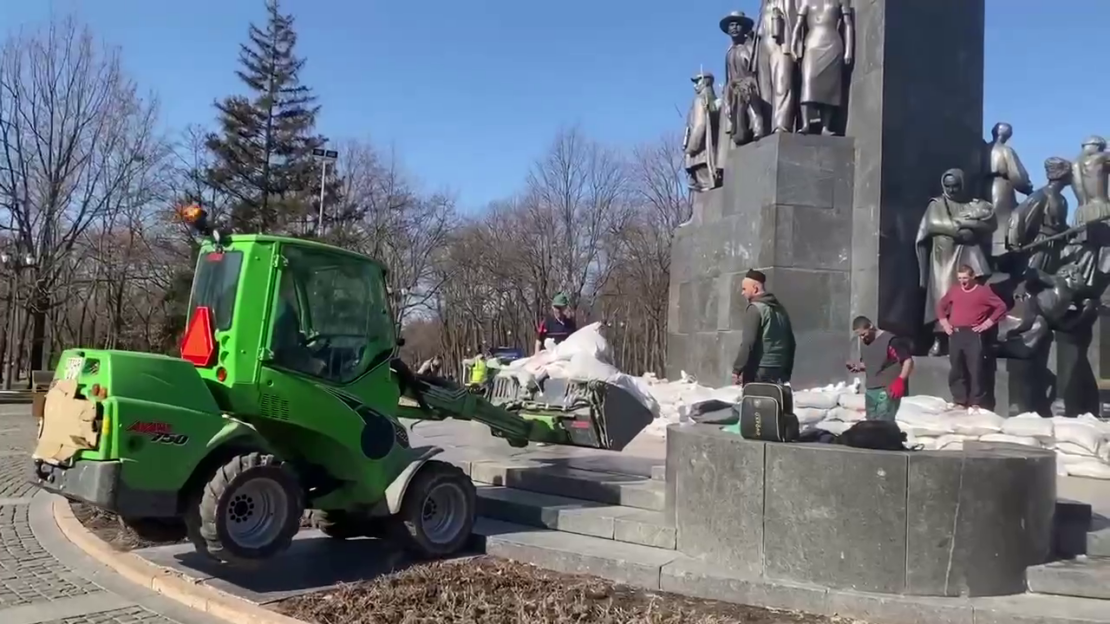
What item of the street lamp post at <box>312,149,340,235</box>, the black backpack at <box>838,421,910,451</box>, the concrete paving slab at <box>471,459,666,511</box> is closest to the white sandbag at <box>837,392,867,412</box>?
the concrete paving slab at <box>471,459,666,511</box>

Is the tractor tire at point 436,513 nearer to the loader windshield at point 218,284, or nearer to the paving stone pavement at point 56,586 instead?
the paving stone pavement at point 56,586

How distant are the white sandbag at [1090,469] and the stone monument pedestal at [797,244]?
3686mm

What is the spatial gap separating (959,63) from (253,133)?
39.8 m

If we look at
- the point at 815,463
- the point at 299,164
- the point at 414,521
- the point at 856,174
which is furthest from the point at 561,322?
the point at 299,164

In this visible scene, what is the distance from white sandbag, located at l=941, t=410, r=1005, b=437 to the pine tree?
38.1 metres

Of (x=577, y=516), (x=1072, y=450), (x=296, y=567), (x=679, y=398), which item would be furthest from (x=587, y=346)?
(x=296, y=567)

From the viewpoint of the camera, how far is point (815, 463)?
5.85m

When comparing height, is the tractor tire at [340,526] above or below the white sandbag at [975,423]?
below

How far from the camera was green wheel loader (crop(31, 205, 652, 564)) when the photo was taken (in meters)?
5.80

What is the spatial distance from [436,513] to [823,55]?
8.73 m

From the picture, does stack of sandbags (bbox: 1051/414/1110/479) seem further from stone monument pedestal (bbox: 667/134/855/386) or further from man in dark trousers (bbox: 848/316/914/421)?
stone monument pedestal (bbox: 667/134/855/386)

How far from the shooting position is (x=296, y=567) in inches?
269

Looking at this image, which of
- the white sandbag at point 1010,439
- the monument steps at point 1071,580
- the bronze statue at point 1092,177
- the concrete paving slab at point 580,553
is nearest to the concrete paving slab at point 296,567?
the concrete paving slab at point 580,553

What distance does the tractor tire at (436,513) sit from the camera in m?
6.95
